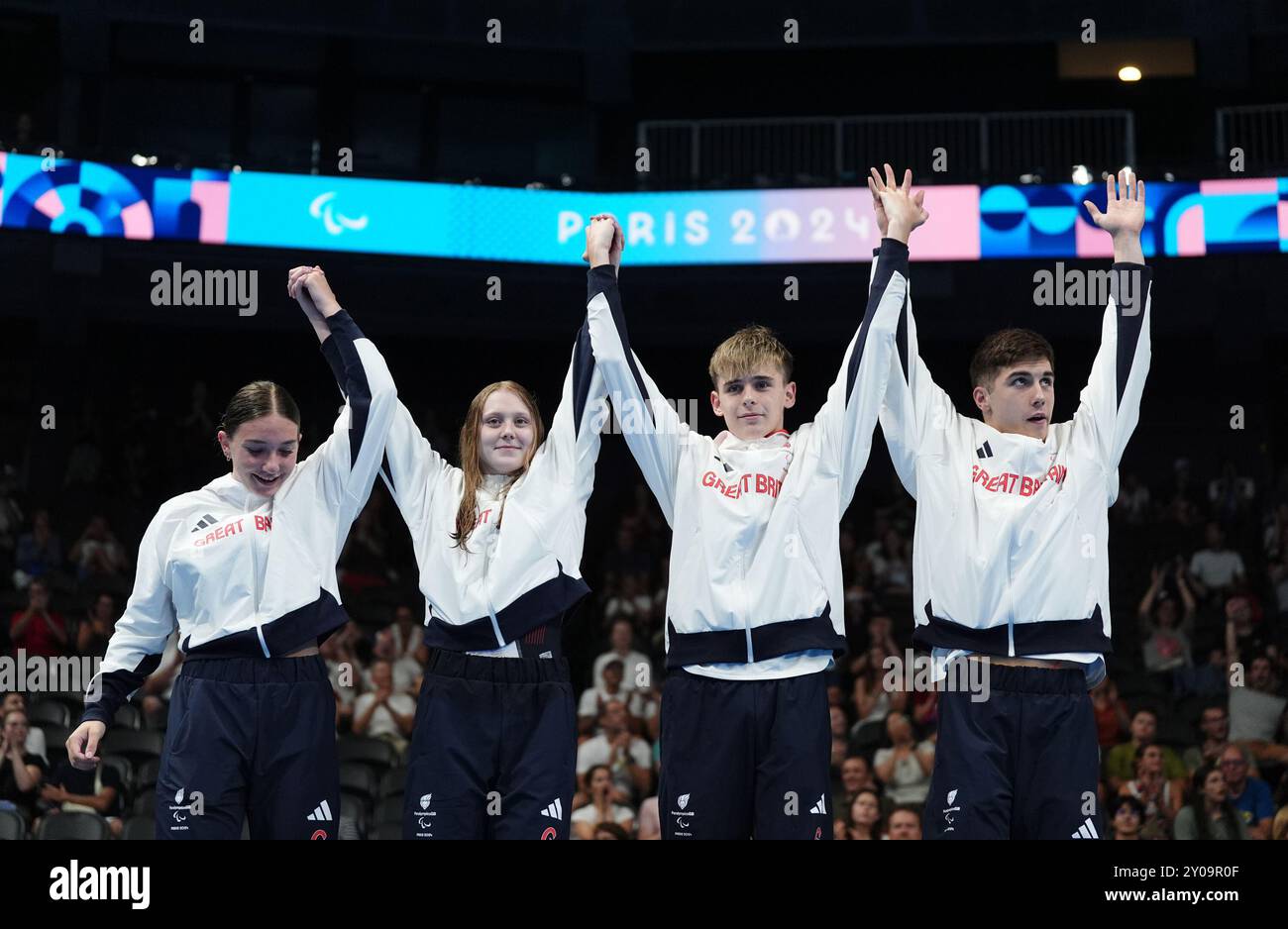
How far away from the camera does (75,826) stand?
8672 millimetres

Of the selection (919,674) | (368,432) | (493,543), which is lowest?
(919,674)

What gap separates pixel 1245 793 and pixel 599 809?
4.05 meters

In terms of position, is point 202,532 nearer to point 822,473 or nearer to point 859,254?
point 822,473

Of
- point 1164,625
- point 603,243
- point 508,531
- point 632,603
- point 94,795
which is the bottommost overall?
point 94,795

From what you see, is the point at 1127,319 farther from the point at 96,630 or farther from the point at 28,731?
the point at 96,630

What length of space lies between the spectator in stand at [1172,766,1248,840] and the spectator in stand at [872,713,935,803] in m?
1.57

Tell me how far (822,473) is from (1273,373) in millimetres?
12372

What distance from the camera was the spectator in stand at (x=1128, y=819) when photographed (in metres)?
8.98

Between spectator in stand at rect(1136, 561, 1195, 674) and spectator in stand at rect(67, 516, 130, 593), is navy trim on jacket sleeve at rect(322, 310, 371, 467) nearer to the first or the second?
spectator in stand at rect(67, 516, 130, 593)

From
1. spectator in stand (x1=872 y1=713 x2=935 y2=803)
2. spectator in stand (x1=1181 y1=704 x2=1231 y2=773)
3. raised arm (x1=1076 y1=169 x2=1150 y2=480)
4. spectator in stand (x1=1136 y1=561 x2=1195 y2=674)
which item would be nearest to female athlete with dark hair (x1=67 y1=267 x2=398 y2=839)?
raised arm (x1=1076 y1=169 x2=1150 y2=480)

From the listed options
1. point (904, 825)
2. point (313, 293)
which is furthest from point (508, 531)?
point (904, 825)

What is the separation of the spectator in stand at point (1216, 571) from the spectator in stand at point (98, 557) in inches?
359

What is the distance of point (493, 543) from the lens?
5.26 m
